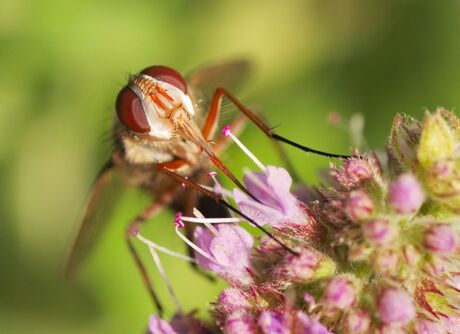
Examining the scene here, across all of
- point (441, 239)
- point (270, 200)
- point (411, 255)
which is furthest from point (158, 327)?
point (441, 239)

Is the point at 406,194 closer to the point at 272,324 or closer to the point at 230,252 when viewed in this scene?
the point at 272,324

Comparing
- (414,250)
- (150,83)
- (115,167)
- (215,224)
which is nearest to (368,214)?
(414,250)

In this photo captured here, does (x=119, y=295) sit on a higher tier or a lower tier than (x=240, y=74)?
lower

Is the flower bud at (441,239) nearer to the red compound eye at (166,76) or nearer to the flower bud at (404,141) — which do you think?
the flower bud at (404,141)

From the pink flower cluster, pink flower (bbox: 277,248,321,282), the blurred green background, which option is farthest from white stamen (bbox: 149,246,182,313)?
the blurred green background

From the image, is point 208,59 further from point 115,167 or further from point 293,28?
point 115,167

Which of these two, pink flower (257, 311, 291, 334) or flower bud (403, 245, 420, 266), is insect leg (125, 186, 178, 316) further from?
flower bud (403, 245, 420, 266)
